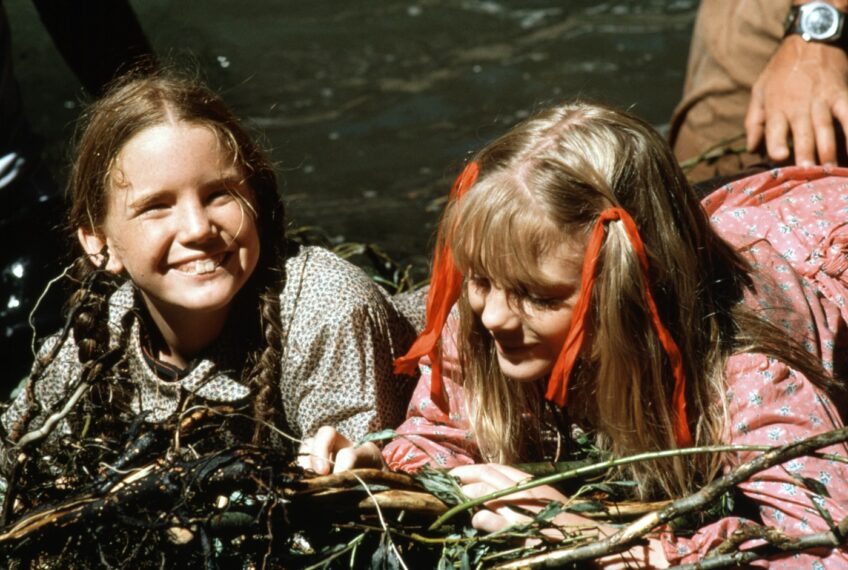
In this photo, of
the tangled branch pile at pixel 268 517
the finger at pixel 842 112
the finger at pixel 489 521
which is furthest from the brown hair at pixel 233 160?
the finger at pixel 842 112

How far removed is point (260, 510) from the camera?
2.12 m

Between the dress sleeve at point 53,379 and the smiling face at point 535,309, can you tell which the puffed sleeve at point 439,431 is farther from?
the dress sleeve at point 53,379

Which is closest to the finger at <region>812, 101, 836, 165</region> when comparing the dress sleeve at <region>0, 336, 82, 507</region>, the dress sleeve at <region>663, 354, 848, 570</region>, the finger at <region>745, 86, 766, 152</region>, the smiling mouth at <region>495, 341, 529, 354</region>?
the finger at <region>745, 86, 766, 152</region>

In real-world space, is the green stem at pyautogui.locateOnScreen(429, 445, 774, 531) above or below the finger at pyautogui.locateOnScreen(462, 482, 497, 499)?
above

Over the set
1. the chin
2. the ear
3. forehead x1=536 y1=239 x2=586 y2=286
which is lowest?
the chin

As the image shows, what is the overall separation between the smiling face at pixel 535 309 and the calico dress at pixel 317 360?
0.54 metres

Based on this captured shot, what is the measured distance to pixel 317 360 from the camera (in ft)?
9.84

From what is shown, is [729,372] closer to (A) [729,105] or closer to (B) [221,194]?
(B) [221,194]

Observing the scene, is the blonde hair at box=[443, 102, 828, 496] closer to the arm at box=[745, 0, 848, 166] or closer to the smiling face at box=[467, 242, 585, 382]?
the smiling face at box=[467, 242, 585, 382]

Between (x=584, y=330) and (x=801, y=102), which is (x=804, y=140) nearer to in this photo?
(x=801, y=102)

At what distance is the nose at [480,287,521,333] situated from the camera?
2.44 meters

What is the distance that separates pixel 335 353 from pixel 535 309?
688mm

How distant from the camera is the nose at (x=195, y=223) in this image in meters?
2.81

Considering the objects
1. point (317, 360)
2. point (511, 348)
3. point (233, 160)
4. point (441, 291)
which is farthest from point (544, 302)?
point (233, 160)
